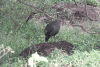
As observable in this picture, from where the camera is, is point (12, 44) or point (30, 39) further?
point (30, 39)

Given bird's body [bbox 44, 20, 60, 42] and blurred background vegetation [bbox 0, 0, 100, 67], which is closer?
blurred background vegetation [bbox 0, 0, 100, 67]

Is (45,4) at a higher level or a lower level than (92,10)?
higher

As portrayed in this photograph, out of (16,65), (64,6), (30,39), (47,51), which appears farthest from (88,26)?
(16,65)

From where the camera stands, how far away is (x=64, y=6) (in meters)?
9.62

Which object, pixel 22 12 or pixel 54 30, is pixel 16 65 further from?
pixel 22 12

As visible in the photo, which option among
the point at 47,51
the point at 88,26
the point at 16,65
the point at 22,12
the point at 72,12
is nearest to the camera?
the point at 16,65

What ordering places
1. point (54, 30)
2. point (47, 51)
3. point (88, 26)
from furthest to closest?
point (88, 26), point (54, 30), point (47, 51)

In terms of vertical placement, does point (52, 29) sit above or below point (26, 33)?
above

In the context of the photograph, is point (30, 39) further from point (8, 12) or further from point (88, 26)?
point (88, 26)

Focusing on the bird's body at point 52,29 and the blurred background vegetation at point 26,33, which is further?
the bird's body at point 52,29

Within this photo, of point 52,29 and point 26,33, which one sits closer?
point 52,29

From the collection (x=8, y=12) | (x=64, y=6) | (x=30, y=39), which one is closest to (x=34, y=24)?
(x=30, y=39)

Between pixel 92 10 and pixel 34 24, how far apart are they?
409 centimetres

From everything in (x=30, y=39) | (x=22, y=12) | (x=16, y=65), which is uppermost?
(x=22, y=12)
